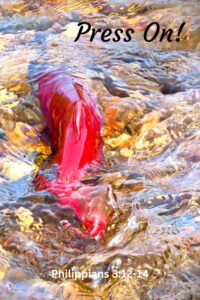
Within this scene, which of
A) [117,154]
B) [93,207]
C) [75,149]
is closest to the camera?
[93,207]

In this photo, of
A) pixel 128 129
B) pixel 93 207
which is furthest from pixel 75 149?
pixel 128 129

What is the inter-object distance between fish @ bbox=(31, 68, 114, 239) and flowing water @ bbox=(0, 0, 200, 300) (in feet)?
0.22

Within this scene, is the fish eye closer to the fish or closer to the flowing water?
the flowing water

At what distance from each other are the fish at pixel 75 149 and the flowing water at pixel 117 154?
0.07m

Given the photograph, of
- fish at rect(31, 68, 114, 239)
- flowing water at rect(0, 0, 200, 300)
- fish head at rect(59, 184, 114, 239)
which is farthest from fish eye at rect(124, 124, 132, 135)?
fish head at rect(59, 184, 114, 239)

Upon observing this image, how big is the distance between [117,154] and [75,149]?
0.49 meters

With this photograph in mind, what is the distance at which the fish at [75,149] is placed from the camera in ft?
9.52

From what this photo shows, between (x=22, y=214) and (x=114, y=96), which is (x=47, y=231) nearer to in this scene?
(x=22, y=214)

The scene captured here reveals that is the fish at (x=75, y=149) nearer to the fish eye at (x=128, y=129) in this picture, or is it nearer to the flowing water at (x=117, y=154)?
the flowing water at (x=117, y=154)

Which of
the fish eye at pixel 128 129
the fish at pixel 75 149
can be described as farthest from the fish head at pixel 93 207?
the fish eye at pixel 128 129

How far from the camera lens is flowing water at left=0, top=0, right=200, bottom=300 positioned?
2.69 metres

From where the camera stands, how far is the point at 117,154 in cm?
368

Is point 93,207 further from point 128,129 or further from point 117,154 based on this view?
point 128,129

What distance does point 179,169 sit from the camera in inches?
137
